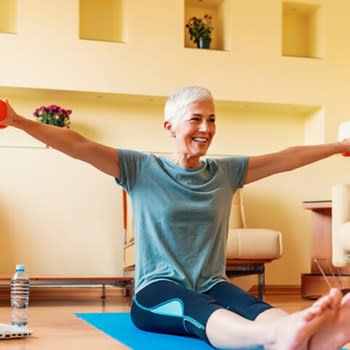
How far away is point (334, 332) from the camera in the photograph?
1.74m

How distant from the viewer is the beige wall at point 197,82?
622cm

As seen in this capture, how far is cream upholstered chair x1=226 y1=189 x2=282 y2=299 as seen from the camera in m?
5.39

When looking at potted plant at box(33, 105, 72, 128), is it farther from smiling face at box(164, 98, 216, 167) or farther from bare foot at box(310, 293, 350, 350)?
bare foot at box(310, 293, 350, 350)

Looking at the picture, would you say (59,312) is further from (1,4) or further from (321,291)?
(1,4)

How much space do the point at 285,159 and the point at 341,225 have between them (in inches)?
98.9

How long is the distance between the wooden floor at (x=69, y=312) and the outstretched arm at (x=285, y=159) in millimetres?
767

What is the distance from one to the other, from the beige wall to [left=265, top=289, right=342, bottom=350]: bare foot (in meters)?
4.45

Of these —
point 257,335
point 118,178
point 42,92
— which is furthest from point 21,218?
point 257,335

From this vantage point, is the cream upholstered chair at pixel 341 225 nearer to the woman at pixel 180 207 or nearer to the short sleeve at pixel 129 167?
the woman at pixel 180 207

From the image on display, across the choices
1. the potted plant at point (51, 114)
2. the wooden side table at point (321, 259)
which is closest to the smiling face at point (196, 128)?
the wooden side table at point (321, 259)

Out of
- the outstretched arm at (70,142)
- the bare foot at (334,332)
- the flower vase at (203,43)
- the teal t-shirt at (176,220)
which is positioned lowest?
the bare foot at (334,332)

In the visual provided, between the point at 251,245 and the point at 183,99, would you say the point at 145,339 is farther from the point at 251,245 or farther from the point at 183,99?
the point at 251,245

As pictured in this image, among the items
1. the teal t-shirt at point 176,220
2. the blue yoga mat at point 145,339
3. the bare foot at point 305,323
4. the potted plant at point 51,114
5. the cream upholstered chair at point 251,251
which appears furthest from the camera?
the potted plant at point 51,114

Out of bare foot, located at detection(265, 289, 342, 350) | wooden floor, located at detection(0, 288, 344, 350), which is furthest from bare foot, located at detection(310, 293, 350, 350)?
wooden floor, located at detection(0, 288, 344, 350)
